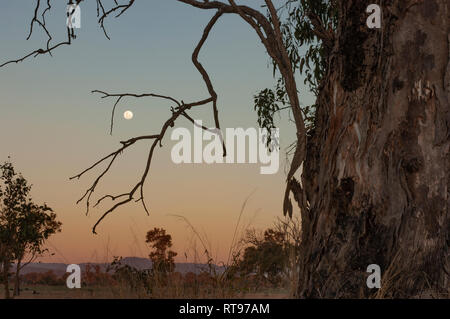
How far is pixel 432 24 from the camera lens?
18.0 ft

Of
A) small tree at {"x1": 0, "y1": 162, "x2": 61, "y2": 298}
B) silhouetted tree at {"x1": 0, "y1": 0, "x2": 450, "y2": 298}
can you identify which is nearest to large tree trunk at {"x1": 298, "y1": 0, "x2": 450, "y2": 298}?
silhouetted tree at {"x1": 0, "y1": 0, "x2": 450, "y2": 298}

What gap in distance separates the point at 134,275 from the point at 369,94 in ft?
8.67

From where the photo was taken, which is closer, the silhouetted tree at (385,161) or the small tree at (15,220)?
the silhouetted tree at (385,161)

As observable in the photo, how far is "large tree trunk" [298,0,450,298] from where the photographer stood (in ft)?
17.2

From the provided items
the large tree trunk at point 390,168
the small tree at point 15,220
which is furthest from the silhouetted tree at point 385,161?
the small tree at point 15,220

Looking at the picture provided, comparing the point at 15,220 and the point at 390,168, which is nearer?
the point at 390,168

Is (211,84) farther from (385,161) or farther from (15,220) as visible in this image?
(15,220)

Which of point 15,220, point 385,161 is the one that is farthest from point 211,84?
point 15,220

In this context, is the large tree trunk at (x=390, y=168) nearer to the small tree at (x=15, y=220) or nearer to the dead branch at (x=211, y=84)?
the dead branch at (x=211, y=84)

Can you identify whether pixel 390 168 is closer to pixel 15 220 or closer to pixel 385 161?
pixel 385 161

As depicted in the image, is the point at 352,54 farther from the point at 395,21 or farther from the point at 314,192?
the point at 314,192

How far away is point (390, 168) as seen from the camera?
5.34m

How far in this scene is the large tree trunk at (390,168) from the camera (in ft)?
17.2
